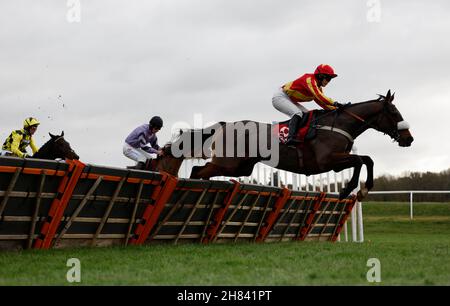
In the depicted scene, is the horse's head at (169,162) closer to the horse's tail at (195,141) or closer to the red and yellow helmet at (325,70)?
the horse's tail at (195,141)

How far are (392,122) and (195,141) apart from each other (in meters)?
2.75

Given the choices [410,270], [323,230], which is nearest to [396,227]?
[323,230]

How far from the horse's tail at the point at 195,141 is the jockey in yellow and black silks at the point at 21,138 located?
268 cm

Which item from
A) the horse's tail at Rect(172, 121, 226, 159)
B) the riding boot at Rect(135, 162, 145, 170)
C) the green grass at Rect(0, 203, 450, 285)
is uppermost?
the horse's tail at Rect(172, 121, 226, 159)

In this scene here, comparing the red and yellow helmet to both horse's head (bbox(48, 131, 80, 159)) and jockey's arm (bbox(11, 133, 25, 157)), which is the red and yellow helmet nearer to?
horse's head (bbox(48, 131, 80, 159))

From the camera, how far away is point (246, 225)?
35.7 feet

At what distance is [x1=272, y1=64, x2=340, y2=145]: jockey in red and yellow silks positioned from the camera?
9.91m

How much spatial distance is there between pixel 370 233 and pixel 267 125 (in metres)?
10.8

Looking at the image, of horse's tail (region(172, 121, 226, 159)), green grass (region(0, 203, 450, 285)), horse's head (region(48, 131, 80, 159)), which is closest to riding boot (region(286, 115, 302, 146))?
horse's tail (region(172, 121, 226, 159))

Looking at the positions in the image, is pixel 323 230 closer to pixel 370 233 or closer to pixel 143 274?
pixel 370 233

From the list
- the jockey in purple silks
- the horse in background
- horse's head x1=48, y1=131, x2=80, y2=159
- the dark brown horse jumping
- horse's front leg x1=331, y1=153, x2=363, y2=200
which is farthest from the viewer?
horse's head x1=48, y1=131, x2=80, y2=159

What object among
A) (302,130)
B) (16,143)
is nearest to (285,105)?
(302,130)

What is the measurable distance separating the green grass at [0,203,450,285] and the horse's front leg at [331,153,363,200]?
144 cm

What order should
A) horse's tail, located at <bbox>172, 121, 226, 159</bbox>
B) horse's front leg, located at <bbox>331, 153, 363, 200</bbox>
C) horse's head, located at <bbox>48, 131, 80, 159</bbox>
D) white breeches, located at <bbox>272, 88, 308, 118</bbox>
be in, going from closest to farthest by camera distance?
horse's front leg, located at <bbox>331, 153, 363, 200</bbox> → white breeches, located at <bbox>272, 88, 308, 118</bbox> → horse's tail, located at <bbox>172, 121, 226, 159</bbox> → horse's head, located at <bbox>48, 131, 80, 159</bbox>
